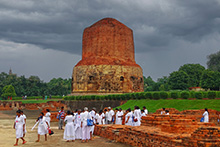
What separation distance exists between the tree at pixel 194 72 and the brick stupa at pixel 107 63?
17.0m

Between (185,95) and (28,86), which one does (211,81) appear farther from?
(28,86)

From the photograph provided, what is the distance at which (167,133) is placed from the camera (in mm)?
6402

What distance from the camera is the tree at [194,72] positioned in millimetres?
49188

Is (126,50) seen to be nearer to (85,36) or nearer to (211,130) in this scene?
(85,36)

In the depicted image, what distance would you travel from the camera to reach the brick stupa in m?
33.8

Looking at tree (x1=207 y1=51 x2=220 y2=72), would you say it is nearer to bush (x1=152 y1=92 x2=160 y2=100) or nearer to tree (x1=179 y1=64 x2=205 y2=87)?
tree (x1=179 y1=64 x2=205 y2=87)

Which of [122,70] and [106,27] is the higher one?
[106,27]

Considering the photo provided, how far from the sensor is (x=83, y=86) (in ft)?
113

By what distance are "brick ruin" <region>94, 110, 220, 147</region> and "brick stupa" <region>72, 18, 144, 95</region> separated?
23679 mm

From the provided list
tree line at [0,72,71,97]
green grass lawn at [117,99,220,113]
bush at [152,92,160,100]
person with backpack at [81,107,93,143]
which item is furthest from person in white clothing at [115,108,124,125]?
tree line at [0,72,71,97]

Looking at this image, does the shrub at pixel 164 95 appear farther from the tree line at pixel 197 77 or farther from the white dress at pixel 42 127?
the tree line at pixel 197 77

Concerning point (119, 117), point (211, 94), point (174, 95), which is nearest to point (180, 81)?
point (174, 95)

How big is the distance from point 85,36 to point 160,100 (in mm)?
22254

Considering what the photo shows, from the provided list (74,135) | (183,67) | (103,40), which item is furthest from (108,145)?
(183,67)
